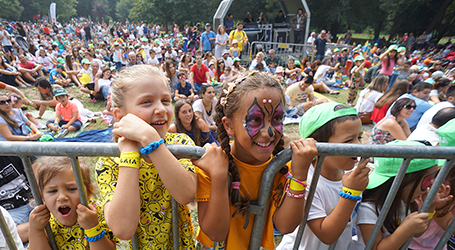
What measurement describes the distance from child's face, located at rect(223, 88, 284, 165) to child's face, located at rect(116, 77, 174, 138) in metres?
0.44

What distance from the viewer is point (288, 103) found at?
7.52 metres

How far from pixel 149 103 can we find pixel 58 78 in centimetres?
1246

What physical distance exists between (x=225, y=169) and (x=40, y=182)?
1.33 meters

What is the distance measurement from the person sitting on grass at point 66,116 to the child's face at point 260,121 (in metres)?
7.06

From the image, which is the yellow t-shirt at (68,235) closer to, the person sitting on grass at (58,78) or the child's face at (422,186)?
the child's face at (422,186)

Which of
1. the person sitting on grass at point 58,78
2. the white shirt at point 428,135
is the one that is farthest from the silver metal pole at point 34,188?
the person sitting on grass at point 58,78

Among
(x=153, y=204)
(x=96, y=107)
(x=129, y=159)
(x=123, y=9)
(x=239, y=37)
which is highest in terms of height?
(x=123, y=9)

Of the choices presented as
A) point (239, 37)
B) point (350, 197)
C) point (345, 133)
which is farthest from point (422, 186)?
point (239, 37)

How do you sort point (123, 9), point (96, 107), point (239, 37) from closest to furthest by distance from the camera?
point (96, 107) → point (239, 37) → point (123, 9)

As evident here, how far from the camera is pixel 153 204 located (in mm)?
1419

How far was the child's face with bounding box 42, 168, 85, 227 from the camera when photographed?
1.45 m

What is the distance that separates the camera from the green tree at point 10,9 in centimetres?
4234

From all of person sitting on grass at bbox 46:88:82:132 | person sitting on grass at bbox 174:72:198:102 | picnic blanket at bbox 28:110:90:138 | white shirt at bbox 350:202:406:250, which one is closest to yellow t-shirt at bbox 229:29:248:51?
person sitting on grass at bbox 174:72:198:102

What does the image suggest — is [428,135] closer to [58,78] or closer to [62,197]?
[62,197]
